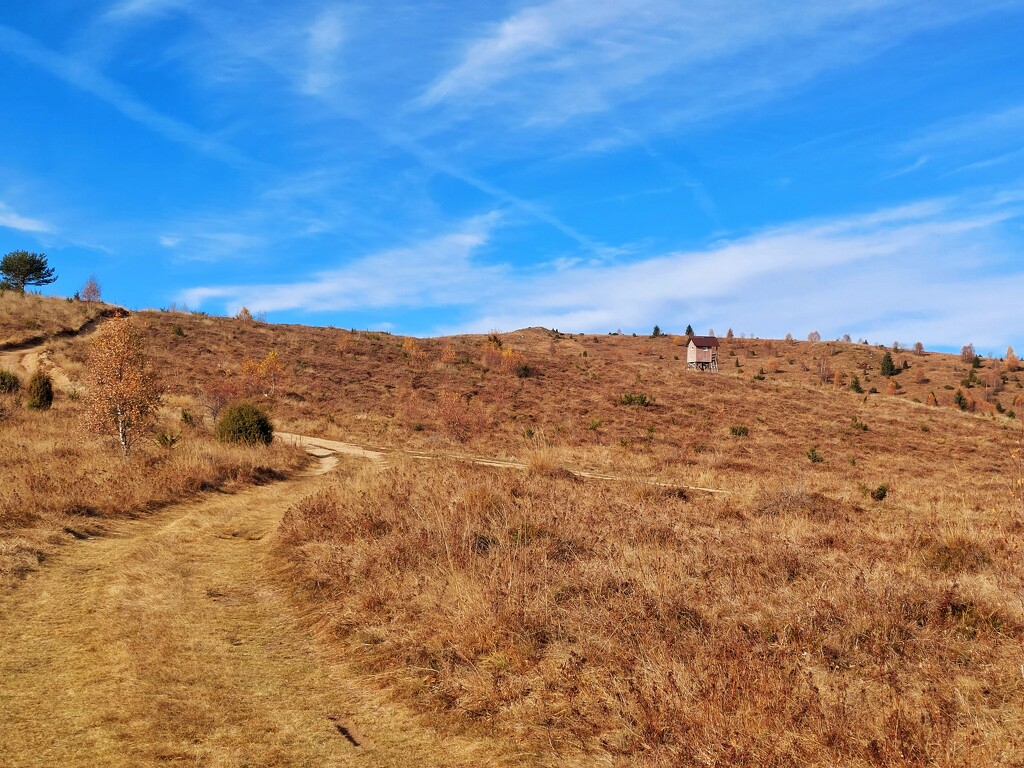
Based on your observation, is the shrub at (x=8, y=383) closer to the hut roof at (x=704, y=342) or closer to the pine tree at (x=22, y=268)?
the pine tree at (x=22, y=268)

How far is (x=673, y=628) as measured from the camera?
574 centimetres

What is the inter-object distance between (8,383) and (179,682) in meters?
30.7

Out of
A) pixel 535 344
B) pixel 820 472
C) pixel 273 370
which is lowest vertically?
pixel 820 472

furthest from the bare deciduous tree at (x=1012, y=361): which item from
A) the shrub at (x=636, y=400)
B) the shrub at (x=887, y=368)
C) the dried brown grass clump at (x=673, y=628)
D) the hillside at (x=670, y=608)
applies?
the dried brown grass clump at (x=673, y=628)

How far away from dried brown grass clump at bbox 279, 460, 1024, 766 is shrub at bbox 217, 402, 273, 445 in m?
12.3

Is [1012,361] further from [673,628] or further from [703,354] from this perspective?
[673,628]

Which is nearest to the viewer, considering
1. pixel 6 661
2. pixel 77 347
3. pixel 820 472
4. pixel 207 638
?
pixel 6 661

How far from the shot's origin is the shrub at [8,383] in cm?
2766

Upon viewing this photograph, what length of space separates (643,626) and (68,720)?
454 centimetres

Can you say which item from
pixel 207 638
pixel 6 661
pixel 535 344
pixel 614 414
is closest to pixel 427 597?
pixel 207 638

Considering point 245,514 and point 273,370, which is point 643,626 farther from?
point 273,370

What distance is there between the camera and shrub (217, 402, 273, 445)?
69.7 feet

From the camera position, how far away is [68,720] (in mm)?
4461

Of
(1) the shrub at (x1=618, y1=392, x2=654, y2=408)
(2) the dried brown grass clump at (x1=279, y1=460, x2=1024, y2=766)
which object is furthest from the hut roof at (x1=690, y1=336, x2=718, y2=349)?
(2) the dried brown grass clump at (x1=279, y1=460, x2=1024, y2=766)
